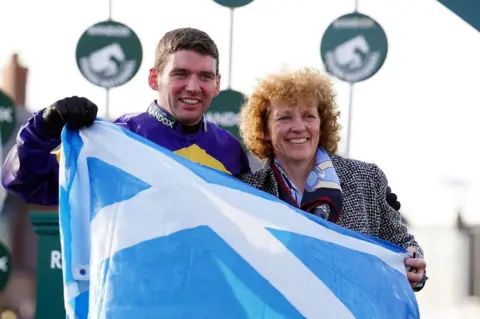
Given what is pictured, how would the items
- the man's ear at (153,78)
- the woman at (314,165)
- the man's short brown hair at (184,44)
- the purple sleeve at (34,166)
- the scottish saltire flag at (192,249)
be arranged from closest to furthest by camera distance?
the scottish saltire flag at (192,249) → the purple sleeve at (34,166) → the woman at (314,165) → the man's short brown hair at (184,44) → the man's ear at (153,78)

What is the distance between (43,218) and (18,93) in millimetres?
5463

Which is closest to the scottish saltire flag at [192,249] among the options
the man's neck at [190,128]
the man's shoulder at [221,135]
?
the man's neck at [190,128]

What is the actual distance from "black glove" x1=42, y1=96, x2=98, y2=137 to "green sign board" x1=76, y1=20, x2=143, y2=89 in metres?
7.04

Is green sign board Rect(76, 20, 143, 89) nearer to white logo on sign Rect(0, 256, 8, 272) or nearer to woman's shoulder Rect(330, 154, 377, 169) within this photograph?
white logo on sign Rect(0, 256, 8, 272)

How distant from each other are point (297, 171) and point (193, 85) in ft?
1.71

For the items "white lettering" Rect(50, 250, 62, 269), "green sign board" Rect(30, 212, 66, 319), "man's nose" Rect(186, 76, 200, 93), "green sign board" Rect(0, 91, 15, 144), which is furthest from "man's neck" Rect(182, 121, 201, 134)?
"green sign board" Rect(0, 91, 15, 144)

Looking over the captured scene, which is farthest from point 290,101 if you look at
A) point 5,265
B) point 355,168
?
point 5,265

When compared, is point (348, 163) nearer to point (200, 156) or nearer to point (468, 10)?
point (200, 156)

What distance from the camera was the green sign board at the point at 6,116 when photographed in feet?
31.5

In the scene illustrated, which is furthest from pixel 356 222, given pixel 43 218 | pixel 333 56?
pixel 333 56

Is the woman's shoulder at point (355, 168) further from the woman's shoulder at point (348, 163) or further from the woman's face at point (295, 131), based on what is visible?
the woman's face at point (295, 131)

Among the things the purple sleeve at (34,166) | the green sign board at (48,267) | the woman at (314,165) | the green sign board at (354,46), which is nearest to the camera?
the purple sleeve at (34,166)

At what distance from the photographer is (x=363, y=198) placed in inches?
148

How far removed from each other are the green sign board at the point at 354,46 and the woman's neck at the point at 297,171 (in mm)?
6407
